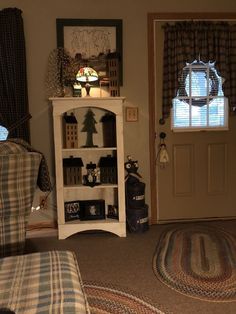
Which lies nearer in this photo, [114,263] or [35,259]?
[35,259]

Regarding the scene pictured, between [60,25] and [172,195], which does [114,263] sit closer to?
[172,195]

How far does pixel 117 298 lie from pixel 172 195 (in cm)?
162

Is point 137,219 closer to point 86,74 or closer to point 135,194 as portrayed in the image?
point 135,194

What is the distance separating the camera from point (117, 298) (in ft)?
6.41

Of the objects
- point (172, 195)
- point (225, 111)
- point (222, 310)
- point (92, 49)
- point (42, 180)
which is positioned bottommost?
point (222, 310)

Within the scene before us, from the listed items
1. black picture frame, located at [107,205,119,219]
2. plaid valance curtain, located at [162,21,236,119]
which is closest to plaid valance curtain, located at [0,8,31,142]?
black picture frame, located at [107,205,119,219]

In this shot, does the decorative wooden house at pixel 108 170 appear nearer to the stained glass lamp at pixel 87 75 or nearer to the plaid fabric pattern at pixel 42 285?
the stained glass lamp at pixel 87 75

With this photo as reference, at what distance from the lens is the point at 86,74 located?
2.93 m

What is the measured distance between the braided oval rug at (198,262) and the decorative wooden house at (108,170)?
72 centimetres

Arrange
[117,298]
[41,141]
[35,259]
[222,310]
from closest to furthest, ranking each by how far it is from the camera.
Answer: [35,259] → [222,310] → [117,298] → [41,141]

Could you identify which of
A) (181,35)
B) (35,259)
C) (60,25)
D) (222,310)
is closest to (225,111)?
(181,35)

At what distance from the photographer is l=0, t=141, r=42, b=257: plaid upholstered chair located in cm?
160

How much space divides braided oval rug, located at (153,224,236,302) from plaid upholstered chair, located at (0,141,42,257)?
1.06 meters

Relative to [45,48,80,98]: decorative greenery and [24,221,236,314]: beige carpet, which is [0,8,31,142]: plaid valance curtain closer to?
[45,48,80,98]: decorative greenery
